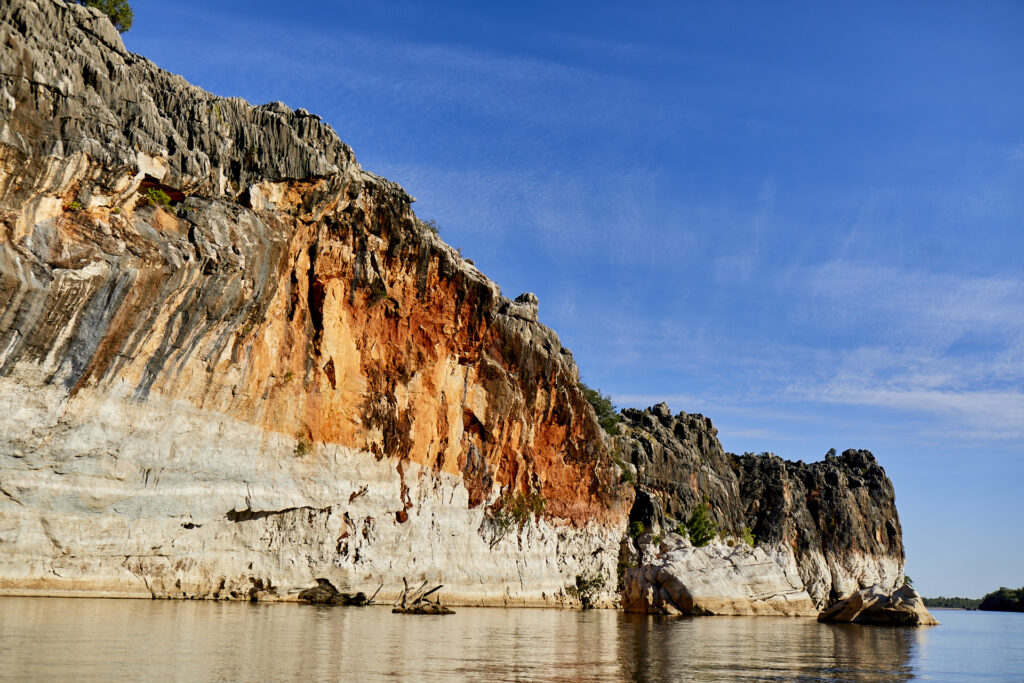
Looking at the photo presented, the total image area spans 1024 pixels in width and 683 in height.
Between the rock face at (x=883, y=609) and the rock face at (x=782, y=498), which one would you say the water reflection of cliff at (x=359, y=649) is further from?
the rock face at (x=782, y=498)

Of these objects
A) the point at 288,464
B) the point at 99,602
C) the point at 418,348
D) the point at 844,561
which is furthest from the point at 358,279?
the point at 844,561

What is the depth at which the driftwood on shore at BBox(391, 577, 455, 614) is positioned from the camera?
37562mm

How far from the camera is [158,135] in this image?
34969 millimetres

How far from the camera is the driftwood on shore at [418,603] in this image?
1479 inches

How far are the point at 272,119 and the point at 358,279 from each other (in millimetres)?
8865

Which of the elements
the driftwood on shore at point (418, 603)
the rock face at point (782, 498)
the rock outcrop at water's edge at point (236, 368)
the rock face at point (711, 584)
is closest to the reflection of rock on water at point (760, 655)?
the driftwood on shore at point (418, 603)

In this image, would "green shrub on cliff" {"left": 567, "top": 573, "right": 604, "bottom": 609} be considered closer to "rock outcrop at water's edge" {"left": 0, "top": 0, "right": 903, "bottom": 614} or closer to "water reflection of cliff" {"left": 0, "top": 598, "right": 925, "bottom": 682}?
"rock outcrop at water's edge" {"left": 0, "top": 0, "right": 903, "bottom": 614}

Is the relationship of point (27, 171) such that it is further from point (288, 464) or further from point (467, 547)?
point (467, 547)

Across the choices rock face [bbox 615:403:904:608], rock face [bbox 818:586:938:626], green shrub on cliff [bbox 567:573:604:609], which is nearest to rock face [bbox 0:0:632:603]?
green shrub on cliff [bbox 567:573:604:609]

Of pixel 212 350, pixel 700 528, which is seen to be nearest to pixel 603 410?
pixel 700 528

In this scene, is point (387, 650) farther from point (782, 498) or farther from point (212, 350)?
point (782, 498)

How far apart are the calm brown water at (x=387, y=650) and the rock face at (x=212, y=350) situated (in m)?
3.25

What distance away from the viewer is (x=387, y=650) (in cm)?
1964

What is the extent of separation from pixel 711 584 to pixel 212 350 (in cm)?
3964
